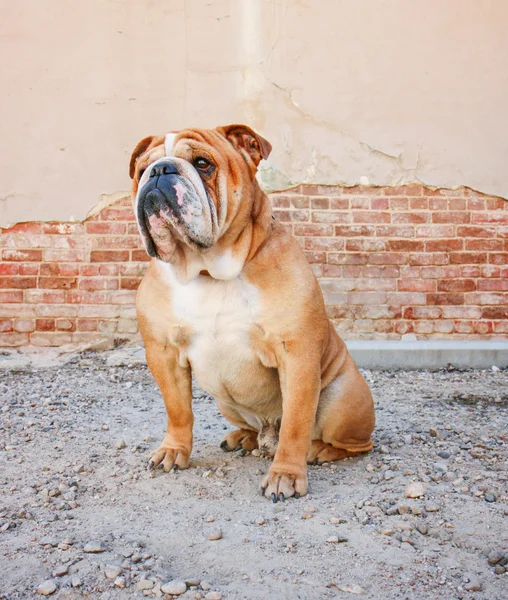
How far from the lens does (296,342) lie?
2.50 metres

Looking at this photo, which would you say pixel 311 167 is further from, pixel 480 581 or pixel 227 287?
pixel 480 581

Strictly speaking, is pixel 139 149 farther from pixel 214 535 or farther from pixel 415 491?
pixel 415 491

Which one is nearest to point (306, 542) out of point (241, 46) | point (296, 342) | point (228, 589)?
point (228, 589)

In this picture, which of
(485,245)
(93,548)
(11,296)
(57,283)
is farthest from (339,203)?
(93,548)

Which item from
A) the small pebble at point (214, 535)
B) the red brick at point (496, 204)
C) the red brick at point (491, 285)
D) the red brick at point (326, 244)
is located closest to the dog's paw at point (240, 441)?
the small pebble at point (214, 535)

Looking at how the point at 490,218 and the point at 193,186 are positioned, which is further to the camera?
the point at 490,218

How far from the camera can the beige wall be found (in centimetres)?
525

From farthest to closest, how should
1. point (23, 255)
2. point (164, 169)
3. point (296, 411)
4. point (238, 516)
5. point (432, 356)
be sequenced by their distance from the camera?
point (23, 255), point (432, 356), point (296, 411), point (164, 169), point (238, 516)

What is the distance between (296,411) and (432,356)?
9.49 feet

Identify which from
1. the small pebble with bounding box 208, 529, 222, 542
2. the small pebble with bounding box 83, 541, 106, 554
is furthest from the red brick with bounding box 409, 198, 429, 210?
the small pebble with bounding box 83, 541, 106, 554

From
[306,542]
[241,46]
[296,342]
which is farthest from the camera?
[241,46]

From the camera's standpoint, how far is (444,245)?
210 inches

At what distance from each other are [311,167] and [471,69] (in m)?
1.54

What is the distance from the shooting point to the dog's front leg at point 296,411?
2.49m
